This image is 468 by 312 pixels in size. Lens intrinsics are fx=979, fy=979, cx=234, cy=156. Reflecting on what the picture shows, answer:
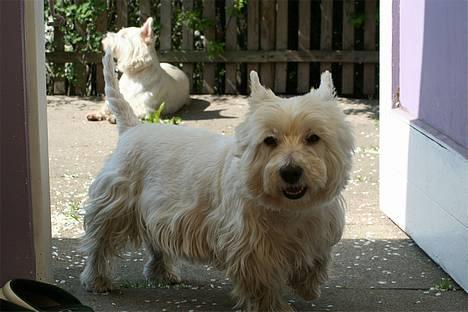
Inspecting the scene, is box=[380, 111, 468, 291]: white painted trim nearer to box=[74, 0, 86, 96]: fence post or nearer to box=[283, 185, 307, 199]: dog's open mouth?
box=[283, 185, 307, 199]: dog's open mouth

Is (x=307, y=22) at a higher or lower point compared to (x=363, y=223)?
higher

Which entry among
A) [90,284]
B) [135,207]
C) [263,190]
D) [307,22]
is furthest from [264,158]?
[307,22]

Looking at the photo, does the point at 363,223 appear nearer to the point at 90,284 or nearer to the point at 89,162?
the point at 90,284

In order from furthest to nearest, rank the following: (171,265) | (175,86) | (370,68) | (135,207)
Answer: (370,68) < (175,86) < (171,265) < (135,207)

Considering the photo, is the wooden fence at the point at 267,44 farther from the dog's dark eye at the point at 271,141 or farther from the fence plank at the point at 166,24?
the dog's dark eye at the point at 271,141

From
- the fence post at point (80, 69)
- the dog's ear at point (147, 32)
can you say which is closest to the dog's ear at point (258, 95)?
the dog's ear at point (147, 32)

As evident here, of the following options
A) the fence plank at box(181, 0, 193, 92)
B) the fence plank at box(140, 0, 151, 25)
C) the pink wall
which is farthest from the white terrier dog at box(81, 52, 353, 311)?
the fence plank at box(140, 0, 151, 25)
